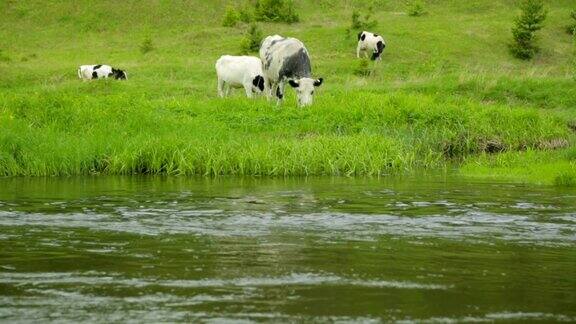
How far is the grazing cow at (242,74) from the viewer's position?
32406mm

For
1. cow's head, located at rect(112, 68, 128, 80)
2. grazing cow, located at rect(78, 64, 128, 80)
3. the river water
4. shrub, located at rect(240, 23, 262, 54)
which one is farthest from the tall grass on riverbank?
shrub, located at rect(240, 23, 262, 54)

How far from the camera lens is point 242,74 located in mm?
32875

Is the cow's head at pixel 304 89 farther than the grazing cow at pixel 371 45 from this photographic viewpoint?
No

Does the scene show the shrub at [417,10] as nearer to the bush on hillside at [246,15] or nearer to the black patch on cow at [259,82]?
the bush on hillside at [246,15]

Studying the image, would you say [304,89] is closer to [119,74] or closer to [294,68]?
[294,68]

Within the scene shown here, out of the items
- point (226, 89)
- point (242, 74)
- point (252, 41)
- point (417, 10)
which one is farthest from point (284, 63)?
point (417, 10)

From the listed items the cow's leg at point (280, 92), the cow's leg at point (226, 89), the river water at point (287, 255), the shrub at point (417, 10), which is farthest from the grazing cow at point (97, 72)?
the river water at point (287, 255)

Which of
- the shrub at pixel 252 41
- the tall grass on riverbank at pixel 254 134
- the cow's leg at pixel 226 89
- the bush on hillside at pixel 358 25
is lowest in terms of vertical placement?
the tall grass on riverbank at pixel 254 134

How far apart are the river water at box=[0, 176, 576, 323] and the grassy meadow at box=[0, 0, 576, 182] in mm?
3307

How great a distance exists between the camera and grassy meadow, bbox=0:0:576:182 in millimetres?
20656

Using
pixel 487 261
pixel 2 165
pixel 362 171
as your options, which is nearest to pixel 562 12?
pixel 362 171

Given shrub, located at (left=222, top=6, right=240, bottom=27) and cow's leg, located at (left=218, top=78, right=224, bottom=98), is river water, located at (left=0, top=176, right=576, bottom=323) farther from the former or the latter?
shrub, located at (left=222, top=6, right=240, bottom=27)

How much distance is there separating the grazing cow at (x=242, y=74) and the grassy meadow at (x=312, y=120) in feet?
4.50

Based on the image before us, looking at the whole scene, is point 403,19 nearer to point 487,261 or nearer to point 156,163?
point 156,163
